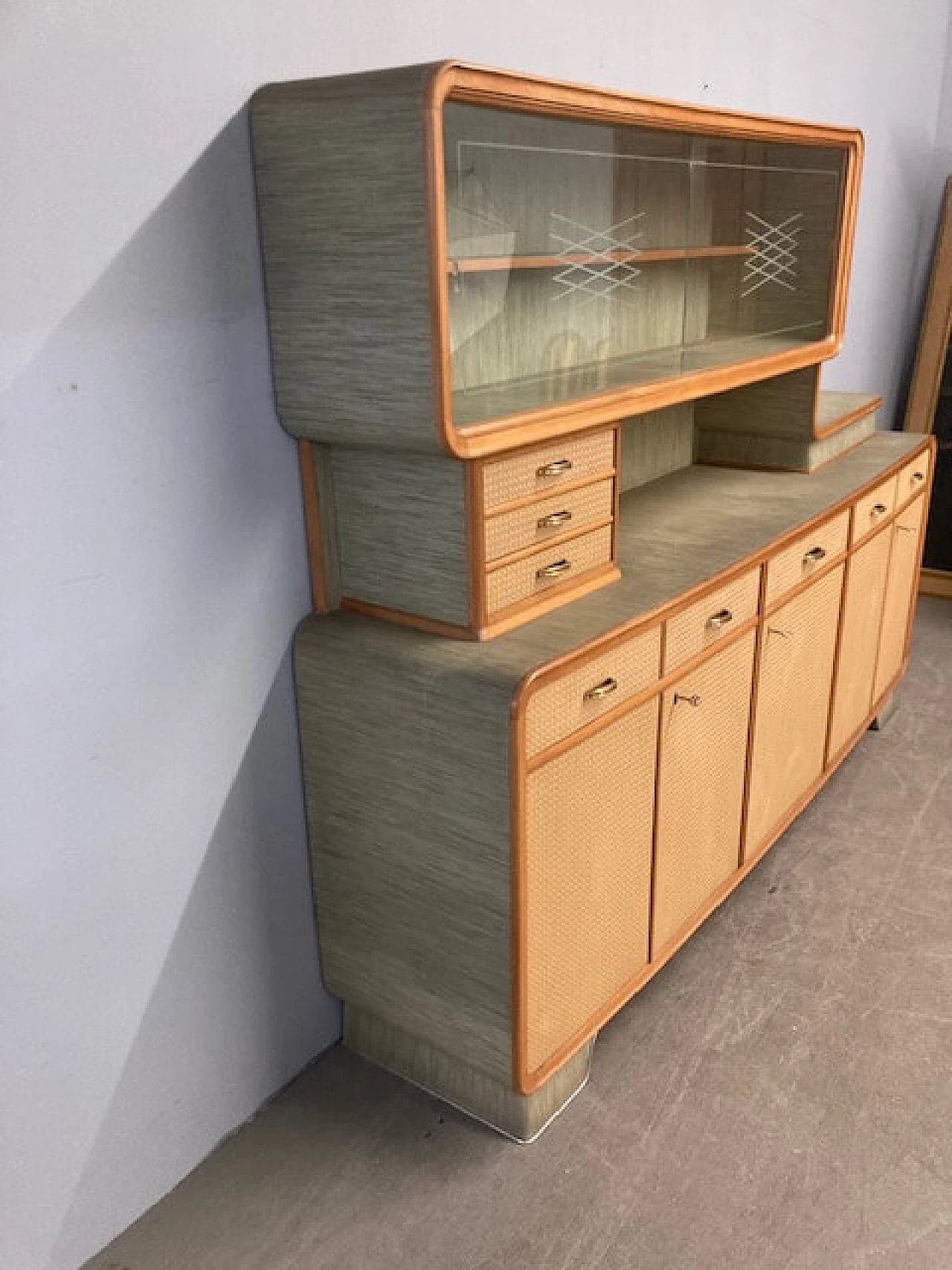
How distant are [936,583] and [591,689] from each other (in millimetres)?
3130

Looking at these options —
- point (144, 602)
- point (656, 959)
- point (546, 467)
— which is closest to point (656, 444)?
point (546, 467)

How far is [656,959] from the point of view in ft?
6.75

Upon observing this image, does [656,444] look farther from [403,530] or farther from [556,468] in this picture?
[403,530]

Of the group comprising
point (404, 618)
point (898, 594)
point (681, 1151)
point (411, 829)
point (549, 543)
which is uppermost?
point (549, 543)

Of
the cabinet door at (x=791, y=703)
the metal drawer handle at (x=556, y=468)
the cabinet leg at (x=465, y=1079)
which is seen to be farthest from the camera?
the cabinet door at (x=791, y=703)

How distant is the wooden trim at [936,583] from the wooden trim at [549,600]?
2.82m

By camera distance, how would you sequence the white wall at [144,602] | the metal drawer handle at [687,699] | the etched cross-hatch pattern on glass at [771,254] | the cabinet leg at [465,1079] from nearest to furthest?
the white wall at [144,602]
the cabinet leg at [465,1079]
the metal drawer handle at [687,699]
the etched cross-hatch pattern on glass at [771,254]

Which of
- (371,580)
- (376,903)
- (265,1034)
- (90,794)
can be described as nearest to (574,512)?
(371,580)

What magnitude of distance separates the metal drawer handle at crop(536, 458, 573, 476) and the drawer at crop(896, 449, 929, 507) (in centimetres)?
151

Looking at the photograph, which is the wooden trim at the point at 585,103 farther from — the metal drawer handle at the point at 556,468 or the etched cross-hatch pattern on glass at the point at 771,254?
the metal drawer handle at the point at 556,468

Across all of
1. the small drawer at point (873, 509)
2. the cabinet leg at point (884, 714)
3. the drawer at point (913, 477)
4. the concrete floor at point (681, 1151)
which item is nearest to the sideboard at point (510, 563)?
the concrete floor at point (681, 1151)

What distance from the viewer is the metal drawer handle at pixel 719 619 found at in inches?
Answer: 78.3

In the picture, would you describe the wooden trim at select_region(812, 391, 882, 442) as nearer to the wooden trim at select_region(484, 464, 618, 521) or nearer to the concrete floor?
the wooden trim at select_region(484, 464, 618, 521)

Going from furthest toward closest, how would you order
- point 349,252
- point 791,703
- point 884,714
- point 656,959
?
point 884,714
point 791,703
point 656,959
point 349,252
